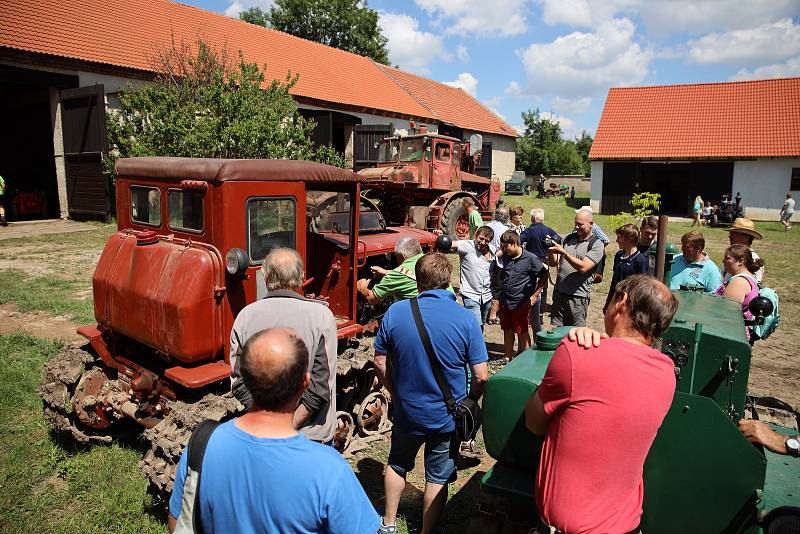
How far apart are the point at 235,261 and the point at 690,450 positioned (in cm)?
287

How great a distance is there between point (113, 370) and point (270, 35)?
23091 millimetres

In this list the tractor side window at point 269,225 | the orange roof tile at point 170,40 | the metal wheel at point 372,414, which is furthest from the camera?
the orange roof tile at point 170,40

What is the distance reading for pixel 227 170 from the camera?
368 centimetres

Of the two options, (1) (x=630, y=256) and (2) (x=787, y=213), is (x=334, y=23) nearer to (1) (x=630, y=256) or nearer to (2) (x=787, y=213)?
(2) (x=787, y=213)

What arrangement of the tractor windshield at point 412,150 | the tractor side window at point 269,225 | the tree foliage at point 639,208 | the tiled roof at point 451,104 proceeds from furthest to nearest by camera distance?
1. the tiled roof at point 451,104
2. the tractor windshield at point 412,150
3. the tree foliage at point 639,208
4. the tractor side window at point 269,225

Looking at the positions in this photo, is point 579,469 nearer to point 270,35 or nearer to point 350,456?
point 350,456

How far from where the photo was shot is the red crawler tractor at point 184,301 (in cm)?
366

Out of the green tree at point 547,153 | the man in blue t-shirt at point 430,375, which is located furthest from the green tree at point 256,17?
the man in blue t-shirt at point 430,375

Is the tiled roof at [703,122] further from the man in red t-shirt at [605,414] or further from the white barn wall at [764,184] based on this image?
the man in red t-shirt at [605,414]

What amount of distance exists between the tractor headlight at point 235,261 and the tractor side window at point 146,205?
105cm

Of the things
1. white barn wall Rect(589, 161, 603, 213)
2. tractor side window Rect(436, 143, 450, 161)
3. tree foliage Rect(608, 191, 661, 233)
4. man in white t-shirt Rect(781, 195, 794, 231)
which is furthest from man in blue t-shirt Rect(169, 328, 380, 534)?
white barn wall Rect(589, 161, 603, 213)

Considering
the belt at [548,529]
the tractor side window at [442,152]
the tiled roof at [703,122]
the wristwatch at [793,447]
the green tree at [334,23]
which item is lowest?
the belt at [548,529]

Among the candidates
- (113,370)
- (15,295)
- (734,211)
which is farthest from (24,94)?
(734,211)

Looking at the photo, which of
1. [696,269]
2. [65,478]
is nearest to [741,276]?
[696,269]
